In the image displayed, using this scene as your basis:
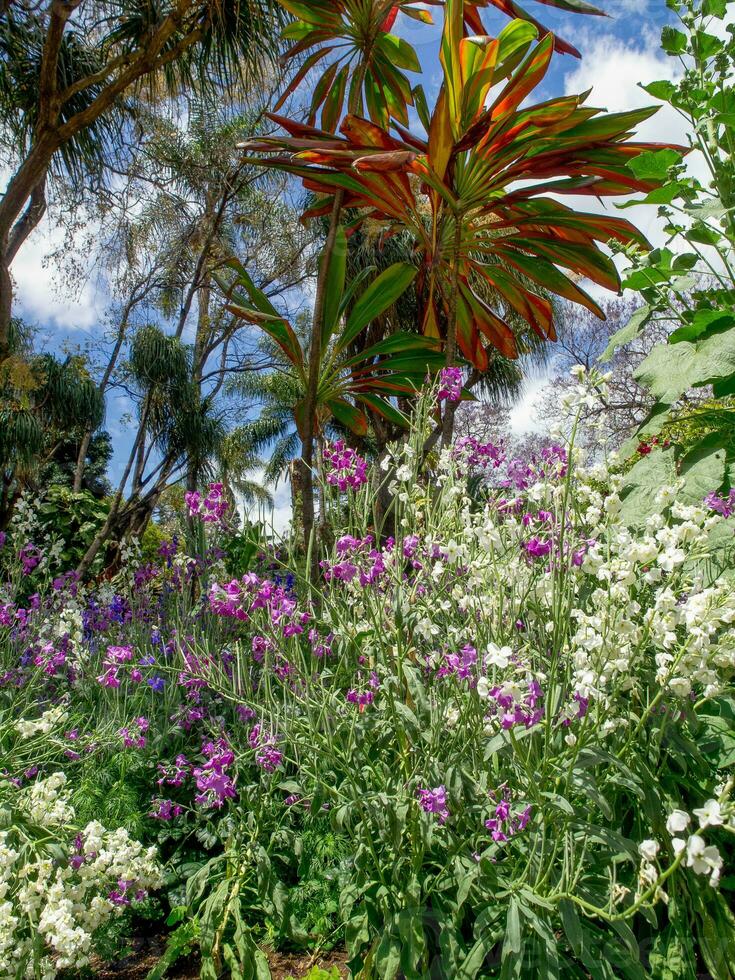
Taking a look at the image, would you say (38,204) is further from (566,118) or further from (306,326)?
(306,326)

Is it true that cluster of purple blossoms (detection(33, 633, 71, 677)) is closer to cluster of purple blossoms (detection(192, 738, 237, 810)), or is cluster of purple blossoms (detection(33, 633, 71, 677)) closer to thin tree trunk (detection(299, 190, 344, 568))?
cluster of purple blossoms (detection(192, 738, 237, 810))

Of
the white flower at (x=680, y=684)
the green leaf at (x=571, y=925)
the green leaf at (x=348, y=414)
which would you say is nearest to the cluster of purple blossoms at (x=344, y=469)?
the white flower at (x=680, y=684)

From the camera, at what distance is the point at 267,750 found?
1899 millimetres

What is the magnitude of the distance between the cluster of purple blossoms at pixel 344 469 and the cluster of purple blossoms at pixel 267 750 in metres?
0.67

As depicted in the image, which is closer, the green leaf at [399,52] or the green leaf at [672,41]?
the green leaf at [672,41]

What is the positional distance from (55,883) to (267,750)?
0.55m

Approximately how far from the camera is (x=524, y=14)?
146 inches

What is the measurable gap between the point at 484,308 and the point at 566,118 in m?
1.04

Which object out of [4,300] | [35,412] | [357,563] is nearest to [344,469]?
[357,563]

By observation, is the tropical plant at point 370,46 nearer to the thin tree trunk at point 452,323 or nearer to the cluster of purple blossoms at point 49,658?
the thin tree trunk at point 452,323

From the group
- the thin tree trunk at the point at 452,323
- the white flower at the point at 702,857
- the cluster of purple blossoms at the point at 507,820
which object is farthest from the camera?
the thin tree trunk at the point at 452,323

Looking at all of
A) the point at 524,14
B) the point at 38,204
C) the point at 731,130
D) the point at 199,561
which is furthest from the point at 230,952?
the point at 38,204

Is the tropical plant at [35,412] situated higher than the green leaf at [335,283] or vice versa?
the tropical plant at [35,412]

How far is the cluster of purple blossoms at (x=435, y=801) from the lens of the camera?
147 cm
